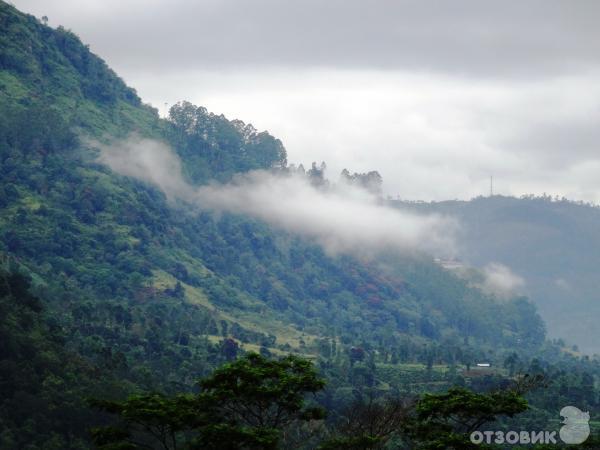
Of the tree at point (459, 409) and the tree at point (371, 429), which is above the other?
the tree at point (459, 409)

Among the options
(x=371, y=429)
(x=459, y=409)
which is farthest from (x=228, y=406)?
(x=459, y=409)

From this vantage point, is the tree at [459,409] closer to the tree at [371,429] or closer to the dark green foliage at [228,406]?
the tree at [371,429]

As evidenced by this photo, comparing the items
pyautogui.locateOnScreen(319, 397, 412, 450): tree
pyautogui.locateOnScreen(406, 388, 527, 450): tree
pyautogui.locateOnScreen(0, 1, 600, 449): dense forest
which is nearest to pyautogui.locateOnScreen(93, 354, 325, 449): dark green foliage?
pyautogui.locateOnScreen(0, 1, 600, 449): dense forest

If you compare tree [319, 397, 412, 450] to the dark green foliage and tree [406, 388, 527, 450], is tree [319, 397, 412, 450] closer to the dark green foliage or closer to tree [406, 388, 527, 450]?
tree [406, 388, 527, 450]

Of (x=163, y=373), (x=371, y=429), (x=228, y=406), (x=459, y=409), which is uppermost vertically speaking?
(x=459, y=409)

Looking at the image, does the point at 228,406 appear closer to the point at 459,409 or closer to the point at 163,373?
the point at 459,409

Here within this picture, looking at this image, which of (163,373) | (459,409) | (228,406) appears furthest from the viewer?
(163,373)

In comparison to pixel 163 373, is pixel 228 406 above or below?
above

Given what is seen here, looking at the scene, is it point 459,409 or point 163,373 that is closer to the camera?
point 459,409

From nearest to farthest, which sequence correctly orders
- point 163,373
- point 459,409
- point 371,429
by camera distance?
point 459,409 → point 371,429 → point 163,373

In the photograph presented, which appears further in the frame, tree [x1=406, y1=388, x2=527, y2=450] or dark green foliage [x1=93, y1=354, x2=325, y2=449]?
tree [x1=406, y1=388, x2=527, y2=450]

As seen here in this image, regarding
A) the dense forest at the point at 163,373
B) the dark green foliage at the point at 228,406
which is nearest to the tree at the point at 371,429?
the dense forest at the point at 163,373

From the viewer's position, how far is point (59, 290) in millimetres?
162875

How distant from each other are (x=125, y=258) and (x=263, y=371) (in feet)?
448
